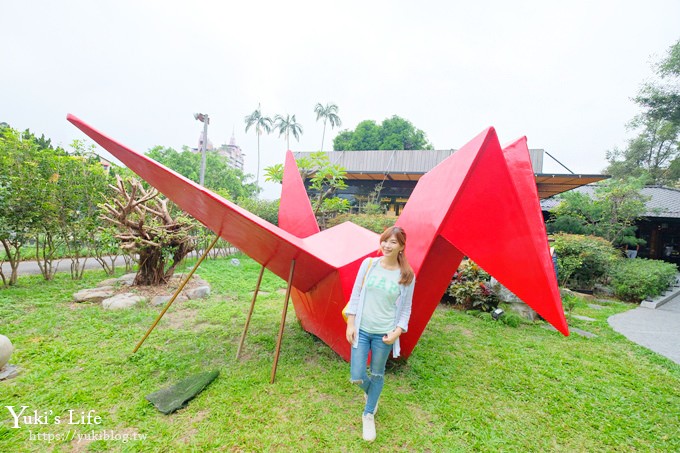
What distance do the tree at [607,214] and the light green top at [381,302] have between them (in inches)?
506

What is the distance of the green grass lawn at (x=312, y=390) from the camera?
2299mm

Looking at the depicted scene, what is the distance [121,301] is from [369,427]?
5.05 metres

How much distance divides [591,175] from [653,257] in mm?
7063

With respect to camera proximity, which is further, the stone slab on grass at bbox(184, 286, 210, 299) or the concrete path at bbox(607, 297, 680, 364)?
the stone slab on grass at bbox(184, 286, 210, 299)

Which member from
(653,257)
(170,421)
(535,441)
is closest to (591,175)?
(653,257)

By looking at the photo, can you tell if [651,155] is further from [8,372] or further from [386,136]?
[8,372]

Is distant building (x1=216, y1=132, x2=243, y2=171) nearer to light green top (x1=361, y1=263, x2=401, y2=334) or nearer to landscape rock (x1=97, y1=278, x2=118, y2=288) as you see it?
landscape rock (x1=97, y1=278, x2=118, y2=288)

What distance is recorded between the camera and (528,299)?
245 cm

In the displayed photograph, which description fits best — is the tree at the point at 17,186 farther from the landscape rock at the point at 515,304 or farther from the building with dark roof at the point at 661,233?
the building with dark roof at the point at 661,233

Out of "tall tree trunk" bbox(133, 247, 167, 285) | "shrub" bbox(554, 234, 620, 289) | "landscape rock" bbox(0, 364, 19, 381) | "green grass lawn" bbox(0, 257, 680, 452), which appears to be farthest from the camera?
"shrub" bbox(554, 234, 620, 289)

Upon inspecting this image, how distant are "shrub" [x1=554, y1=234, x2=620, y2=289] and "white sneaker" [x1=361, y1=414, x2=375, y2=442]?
8.62 m

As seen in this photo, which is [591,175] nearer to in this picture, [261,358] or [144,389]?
[261,358]

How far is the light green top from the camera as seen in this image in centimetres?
214

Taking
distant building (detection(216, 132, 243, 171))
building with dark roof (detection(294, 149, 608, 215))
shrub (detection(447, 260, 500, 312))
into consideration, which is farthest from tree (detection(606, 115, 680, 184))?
distant building (detection(216, 132, 243, 171))
